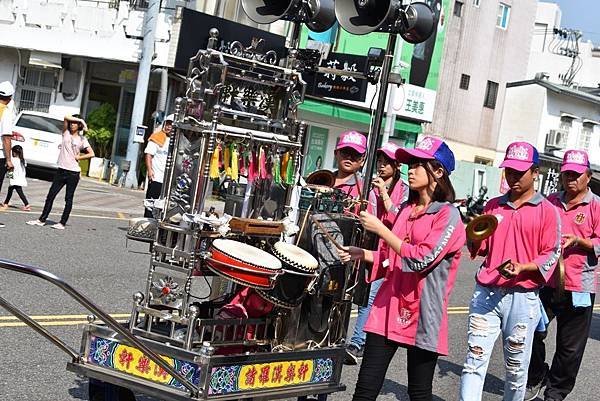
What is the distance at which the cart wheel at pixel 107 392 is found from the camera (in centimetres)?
556

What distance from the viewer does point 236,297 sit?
5.84 metres

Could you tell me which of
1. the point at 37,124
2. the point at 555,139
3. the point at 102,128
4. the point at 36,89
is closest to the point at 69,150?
the point at 37,124

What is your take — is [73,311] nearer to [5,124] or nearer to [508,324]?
[508,324]

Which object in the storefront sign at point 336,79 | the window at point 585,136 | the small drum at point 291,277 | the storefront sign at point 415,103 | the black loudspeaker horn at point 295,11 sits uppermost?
the window at point 585,136

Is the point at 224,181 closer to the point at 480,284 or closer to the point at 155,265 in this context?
the point at 155,265

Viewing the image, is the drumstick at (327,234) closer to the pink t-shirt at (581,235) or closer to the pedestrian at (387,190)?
the pedestrian at (387,190)

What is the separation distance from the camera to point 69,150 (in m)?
14.2

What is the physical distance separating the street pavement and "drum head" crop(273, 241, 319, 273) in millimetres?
1757

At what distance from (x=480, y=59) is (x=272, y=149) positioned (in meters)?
37.8

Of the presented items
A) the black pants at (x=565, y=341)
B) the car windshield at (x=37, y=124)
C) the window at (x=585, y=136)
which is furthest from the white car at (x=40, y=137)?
the window at (x=585, y=136)

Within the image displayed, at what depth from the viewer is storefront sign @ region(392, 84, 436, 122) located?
33.9 metres

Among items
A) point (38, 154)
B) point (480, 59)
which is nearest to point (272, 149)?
point (38, 154)

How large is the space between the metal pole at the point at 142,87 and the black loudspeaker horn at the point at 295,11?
18.8m

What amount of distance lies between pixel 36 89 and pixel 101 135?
3.42m
